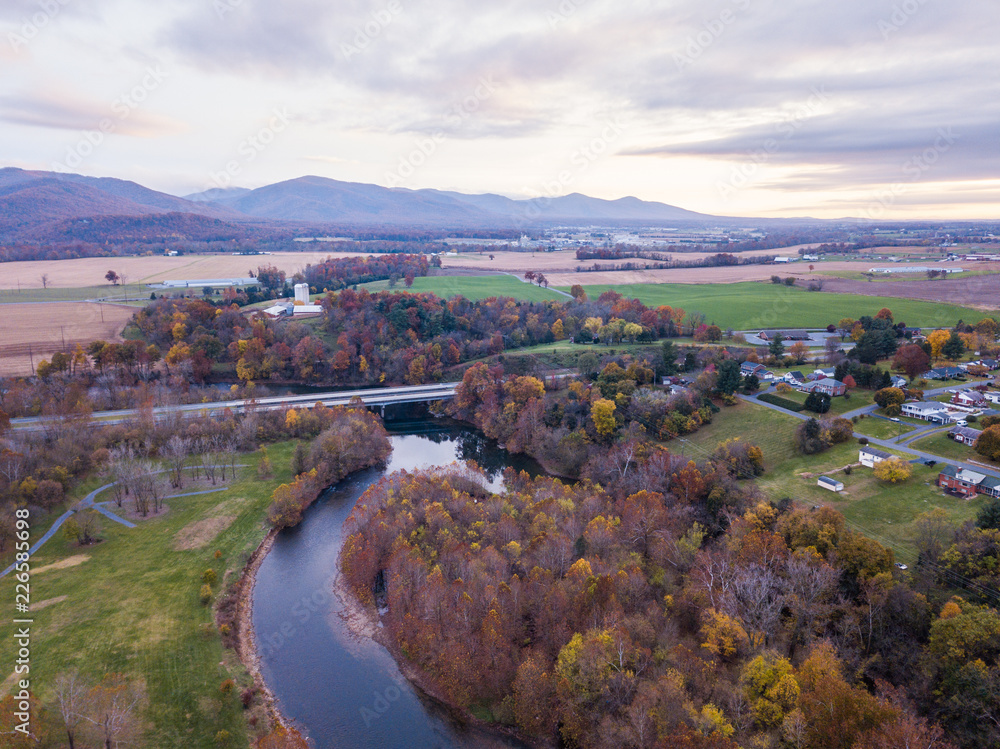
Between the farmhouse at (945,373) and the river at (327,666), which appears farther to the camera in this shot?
the farmhouse at (945,373)

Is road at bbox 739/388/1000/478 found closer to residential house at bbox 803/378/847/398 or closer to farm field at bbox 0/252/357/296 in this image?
residential house at bbox 803/378/847/398

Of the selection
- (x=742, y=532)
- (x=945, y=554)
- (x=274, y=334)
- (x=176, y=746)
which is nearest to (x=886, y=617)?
(x=945, y=554)

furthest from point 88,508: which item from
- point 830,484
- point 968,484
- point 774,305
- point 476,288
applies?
point 774,305

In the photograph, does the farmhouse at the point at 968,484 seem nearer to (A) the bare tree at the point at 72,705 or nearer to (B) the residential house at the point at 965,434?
(B) the residential house at the point at 965,434

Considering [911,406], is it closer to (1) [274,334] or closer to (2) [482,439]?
(2) [482,439]

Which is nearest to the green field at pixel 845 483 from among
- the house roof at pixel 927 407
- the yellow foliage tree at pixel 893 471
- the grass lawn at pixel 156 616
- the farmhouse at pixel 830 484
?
the farmhouse at pixel 830 484

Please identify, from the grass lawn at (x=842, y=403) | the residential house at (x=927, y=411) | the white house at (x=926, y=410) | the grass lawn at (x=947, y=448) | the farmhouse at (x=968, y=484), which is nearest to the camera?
the farmhouse at (x=968, y=484)

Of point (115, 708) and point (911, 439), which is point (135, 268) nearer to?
point (115, 708)
